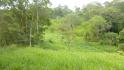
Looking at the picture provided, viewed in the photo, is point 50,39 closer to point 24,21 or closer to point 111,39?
point 24,21

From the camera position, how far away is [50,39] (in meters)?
30.9

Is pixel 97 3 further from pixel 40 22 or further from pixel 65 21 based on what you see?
pixel 40 22

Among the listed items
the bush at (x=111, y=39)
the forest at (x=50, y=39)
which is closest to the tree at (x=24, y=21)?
the forest at (x=50, y=39)

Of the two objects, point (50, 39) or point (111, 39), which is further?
point (111, 39)

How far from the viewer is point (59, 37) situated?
125 ft

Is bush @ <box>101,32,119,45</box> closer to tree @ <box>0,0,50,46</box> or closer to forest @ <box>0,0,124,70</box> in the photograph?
forest @ <box>0,0,124,70</box>

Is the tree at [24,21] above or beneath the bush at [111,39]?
above

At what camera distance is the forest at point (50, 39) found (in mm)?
4750

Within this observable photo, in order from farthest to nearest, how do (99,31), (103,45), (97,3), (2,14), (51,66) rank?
(97,3) → (99,31) → (103,45) → (2,14) → (51,66)

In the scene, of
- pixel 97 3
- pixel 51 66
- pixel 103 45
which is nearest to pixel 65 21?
pixel 103 45

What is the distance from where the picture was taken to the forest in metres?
4.75

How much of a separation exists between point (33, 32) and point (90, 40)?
18693 mm

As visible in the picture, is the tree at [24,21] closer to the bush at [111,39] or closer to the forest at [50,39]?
the forest at [50,39]

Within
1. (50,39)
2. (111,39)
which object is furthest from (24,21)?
(111,39)
